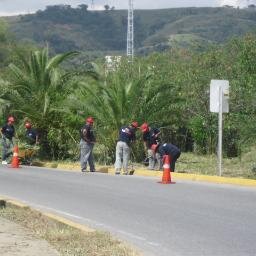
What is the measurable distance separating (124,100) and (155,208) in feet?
44.3

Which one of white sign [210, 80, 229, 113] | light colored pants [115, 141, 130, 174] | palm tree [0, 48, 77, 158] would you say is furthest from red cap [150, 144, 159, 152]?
palm tree [0, 48, 77, 158]

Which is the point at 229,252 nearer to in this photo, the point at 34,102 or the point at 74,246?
the point at 74,246

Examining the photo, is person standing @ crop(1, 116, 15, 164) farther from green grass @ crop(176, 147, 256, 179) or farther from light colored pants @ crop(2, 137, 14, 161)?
green grass @ crop(176, 147, 256, 179)

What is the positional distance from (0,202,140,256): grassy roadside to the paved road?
1.68ft

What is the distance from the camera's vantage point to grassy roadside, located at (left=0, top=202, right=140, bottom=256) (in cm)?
851

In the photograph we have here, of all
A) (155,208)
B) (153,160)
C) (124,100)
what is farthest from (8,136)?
(155,208)

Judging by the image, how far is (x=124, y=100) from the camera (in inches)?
1043

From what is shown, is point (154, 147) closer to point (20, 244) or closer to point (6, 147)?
point (6, 147)

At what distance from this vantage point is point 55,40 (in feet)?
629

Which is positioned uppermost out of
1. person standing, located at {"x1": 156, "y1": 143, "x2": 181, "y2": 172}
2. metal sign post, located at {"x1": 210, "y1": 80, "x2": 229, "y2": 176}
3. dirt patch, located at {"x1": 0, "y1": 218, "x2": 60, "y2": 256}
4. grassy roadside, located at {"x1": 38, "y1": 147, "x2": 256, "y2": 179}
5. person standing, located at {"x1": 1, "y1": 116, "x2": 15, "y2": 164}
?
metal sign post, located at {"x1": 210, "y1": 80, "x2": 229, "y2": 176}

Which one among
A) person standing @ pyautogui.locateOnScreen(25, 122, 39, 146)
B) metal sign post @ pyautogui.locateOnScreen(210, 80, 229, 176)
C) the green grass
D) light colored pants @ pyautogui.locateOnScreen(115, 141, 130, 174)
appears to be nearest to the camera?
metal sign post @ pyautogui.locateOnScreen(210, 80, 229, 176)

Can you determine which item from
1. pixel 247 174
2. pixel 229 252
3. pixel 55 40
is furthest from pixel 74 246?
Result: pixel 55 40

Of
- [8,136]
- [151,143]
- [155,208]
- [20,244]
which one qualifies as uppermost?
[8,136]

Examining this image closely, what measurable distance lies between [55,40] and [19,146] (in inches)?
6610
